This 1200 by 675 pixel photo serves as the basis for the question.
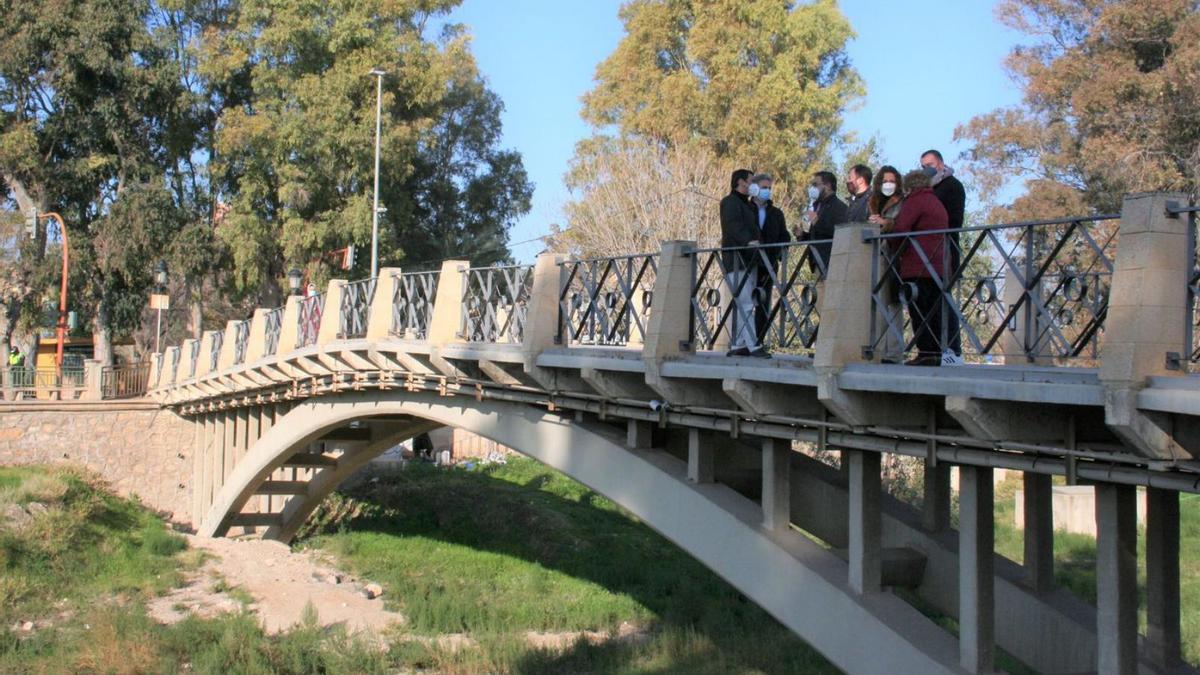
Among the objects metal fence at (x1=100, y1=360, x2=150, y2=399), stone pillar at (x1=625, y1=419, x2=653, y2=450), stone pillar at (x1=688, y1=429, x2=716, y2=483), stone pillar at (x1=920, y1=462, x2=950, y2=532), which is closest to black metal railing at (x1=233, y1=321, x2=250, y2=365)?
metal fence at (x1=100, y1=360, x2=150, y2=399)

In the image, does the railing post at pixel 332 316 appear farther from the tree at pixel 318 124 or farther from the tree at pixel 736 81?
the tree at pixel 318 124

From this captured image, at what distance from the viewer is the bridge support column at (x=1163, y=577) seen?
22.2 ft

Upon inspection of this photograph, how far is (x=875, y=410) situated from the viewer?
7488 millimetres

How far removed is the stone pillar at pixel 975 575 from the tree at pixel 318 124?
1089 inches

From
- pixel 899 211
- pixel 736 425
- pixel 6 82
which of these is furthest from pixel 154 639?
pixel 6 82

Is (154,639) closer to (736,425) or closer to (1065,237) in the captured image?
(736,425)

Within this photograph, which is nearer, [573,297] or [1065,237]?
[1065,237]

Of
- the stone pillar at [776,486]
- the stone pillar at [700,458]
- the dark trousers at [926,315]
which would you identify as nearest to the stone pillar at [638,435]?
the stone pillar at [700,458]

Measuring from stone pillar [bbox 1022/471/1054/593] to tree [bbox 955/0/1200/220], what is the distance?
15290mm

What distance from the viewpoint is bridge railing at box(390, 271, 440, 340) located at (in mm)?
14695

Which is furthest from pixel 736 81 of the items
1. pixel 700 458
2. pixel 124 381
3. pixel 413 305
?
pixel 700 458

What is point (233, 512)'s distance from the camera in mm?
24594

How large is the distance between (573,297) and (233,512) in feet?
49.5

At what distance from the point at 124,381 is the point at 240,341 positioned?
34.3 feet
